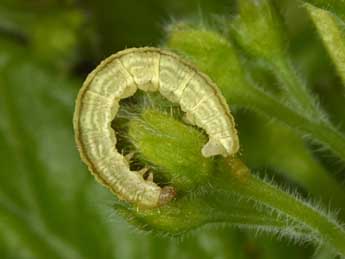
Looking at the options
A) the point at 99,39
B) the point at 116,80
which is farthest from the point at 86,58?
the point at 116,80

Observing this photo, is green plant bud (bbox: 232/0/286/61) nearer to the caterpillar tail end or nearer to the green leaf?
the green leaf

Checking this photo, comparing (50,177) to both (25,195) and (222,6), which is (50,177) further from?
(222,6)

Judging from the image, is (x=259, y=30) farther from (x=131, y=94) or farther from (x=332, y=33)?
(x=131, y=94)

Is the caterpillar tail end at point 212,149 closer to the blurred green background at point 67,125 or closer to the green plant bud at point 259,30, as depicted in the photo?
the green plant bud at point 259,30

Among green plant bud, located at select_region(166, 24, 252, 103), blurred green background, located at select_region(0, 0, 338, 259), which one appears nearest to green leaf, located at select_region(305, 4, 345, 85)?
green plant bud, located at select_region(166, 24, 252, 103)

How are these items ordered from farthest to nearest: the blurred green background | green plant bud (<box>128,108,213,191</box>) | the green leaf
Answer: the blurred green background
the green leaf
green plant bud (<box>128,108,213,191</box>)

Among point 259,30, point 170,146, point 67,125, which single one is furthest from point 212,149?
point 67,125

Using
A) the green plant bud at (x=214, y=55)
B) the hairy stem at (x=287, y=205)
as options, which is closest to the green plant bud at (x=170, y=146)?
the hairy stem at (x=287, y=205)
